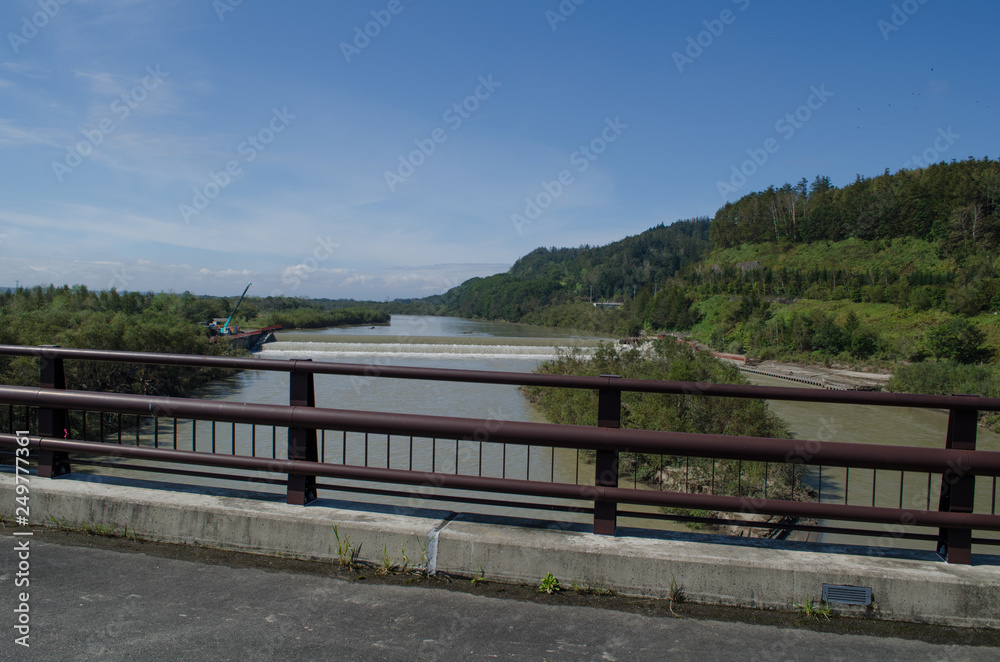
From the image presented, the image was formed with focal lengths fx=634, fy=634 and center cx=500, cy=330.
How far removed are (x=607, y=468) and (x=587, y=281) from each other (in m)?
131

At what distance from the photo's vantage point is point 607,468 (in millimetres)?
3344

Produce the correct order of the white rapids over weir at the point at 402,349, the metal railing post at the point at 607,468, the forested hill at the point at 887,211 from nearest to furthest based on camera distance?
the metal railing post at the point at 607,468 < the white rapids over weir at the point at 402,349 < the forested hill at the point at 887,211

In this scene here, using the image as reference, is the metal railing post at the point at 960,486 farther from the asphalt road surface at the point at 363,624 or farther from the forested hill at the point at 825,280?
the forested hill at the point at 825,280

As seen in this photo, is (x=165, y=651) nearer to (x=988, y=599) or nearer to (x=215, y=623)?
(x=215, y=623)

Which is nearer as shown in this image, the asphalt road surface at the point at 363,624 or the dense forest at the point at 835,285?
the asphalt road surface at the point at 363,624

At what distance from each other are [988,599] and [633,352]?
23.5 metres

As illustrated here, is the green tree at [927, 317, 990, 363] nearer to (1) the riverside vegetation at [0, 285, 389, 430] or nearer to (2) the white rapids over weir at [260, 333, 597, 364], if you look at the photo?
(2) the white rapids over weir at [260, 333, 597, 364]

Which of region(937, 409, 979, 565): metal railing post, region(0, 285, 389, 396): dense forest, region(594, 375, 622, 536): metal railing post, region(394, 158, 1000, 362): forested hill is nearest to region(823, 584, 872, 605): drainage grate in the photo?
region(937, 409, 979, 565): metal railing post

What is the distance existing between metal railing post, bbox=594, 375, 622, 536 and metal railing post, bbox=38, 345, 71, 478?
3.34 meters

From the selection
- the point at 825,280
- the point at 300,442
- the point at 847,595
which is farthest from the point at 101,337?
the point at 825,280

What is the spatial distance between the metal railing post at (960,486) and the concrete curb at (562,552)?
3.3 inches

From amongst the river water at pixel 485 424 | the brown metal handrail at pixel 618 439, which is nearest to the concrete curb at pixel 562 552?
the river water at pixel 485 424

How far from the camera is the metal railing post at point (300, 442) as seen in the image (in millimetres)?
3652

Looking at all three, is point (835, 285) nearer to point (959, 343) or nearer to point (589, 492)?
point (959, 343)
